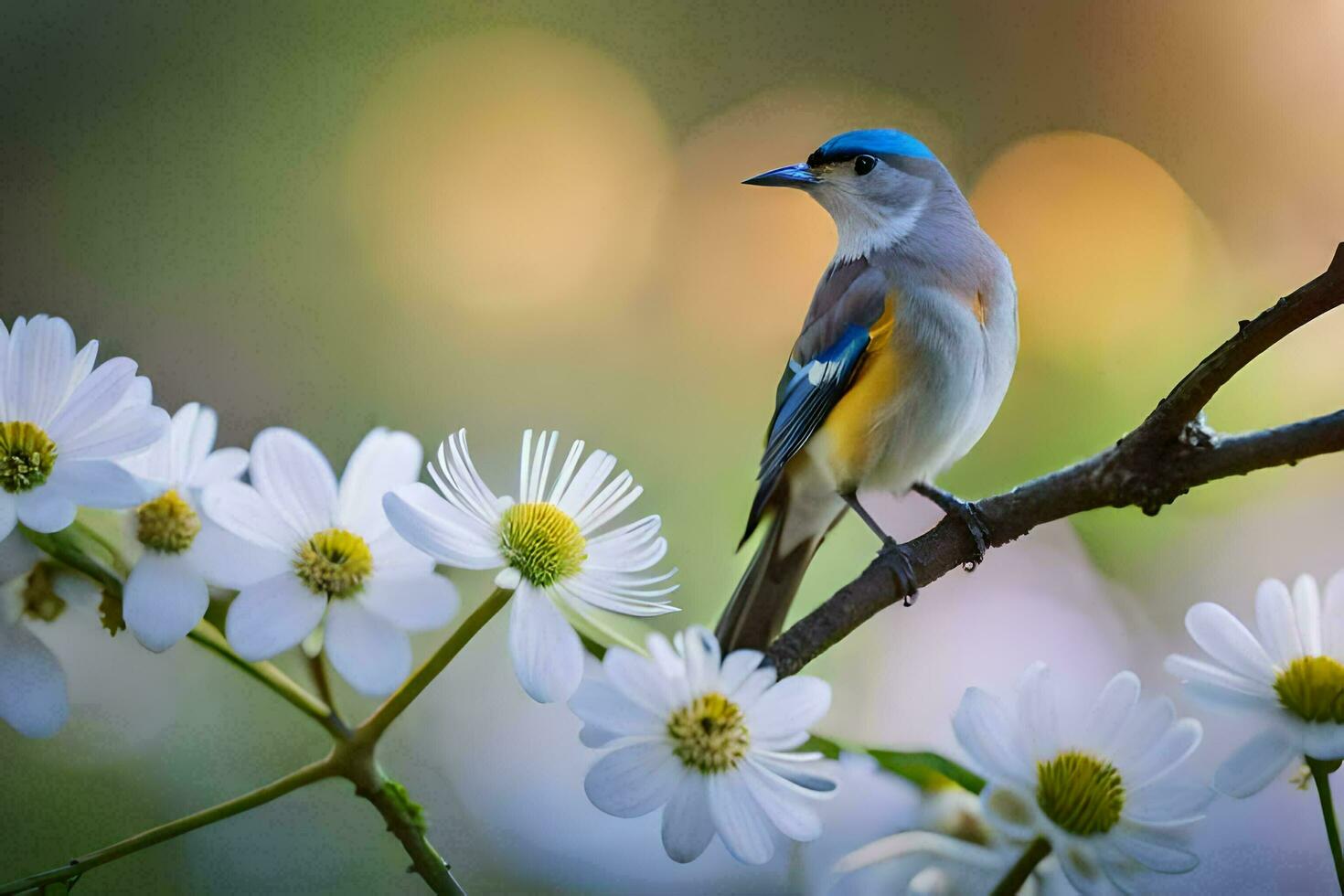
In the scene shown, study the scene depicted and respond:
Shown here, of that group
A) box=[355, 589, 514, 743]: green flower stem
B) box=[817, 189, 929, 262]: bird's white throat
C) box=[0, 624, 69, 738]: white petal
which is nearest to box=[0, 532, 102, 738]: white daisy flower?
box=[0, 624, 69, 738]: white petal

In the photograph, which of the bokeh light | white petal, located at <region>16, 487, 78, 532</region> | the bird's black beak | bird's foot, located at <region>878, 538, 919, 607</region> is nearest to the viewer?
white petal, located at <region>16, 487, 78, 532</region>

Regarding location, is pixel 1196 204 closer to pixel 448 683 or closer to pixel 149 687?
pixel 448 683

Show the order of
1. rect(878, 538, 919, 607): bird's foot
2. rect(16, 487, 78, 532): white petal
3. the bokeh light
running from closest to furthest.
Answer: rect(16, 487, 78, 532): white petal < rect(878, 538, 919, 607): bird's foot < the bokeh light

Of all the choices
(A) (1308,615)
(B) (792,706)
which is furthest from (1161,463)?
(B) (792,706)

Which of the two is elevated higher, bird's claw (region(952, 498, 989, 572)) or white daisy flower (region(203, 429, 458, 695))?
bird's claw (region(952, 498, 989, 572))

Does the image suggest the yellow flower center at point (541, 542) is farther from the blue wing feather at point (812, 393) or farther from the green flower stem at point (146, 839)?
the blue wing feather at point (812, 393)

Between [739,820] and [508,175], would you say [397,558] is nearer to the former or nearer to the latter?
[739,820]

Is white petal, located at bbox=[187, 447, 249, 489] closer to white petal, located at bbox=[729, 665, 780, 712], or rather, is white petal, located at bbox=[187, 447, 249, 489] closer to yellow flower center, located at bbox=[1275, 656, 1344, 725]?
white petal, located at bbox=[729, 665, 780, 712]

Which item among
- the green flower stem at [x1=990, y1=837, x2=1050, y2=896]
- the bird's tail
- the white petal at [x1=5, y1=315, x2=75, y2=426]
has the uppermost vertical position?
the bird's tail
